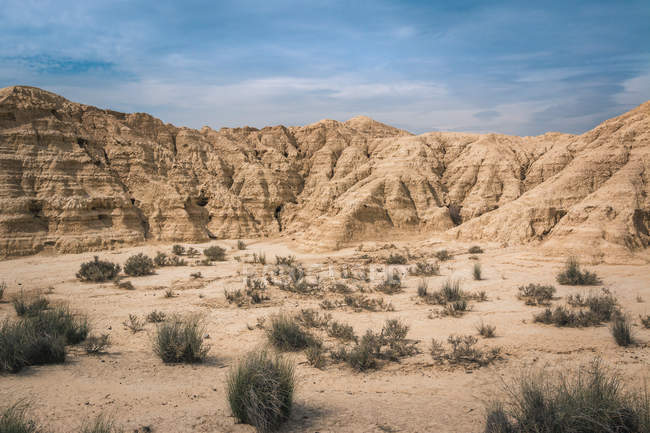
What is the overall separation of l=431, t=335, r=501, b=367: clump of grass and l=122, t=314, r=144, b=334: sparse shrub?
19.9 ft

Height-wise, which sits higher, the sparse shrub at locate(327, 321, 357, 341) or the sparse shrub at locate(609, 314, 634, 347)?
the sparse shrub at locate(609, 314, 634, 347)

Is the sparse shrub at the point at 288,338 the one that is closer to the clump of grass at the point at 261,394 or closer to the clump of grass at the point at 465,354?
the clump of grass at the point at 465,354

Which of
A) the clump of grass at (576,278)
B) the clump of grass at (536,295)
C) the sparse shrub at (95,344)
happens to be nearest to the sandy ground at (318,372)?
the sparse shrub at (95,344)

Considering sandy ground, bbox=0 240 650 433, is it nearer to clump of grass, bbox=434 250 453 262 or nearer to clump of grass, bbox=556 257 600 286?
clump of grass, bbox=556 257 600 286

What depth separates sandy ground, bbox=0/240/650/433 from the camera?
4086 millimetres

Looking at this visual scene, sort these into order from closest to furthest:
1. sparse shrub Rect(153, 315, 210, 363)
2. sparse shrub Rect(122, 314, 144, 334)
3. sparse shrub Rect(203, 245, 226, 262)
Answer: sparse shrub Rect(153, 315, 210, 363)
sparse shrub Rect(122, 314, 144, 334)
sparse shrub Rect(203, 245, 226, 262)

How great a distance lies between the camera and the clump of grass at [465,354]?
5848 mm

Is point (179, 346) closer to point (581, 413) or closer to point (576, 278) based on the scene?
point (581, 413)

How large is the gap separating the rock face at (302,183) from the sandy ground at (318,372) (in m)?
7.25

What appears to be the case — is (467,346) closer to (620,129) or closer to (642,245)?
(642,245)

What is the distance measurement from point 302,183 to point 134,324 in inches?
1101

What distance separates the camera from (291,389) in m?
4.14

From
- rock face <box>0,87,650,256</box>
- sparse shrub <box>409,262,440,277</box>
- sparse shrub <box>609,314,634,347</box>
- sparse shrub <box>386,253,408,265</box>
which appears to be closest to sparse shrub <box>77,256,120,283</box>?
rock face <box>0,87,650,256</box>

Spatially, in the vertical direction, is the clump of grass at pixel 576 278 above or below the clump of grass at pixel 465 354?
above
